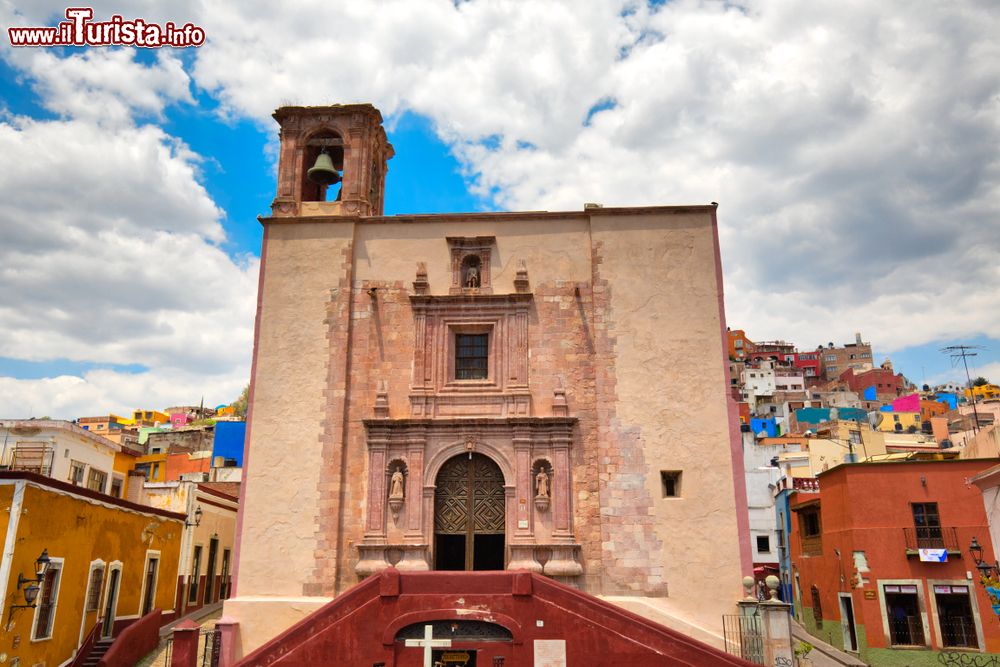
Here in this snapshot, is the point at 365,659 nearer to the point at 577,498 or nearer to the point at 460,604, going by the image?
the point at 460,604

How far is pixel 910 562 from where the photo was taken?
2291 cm

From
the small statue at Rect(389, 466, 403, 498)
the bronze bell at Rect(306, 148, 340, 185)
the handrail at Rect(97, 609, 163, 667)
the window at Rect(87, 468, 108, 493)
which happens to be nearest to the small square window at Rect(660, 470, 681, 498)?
the small statue at Rect(389, 466, 403, 498)

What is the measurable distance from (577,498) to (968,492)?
12944 millimetres

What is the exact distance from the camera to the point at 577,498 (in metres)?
17.6

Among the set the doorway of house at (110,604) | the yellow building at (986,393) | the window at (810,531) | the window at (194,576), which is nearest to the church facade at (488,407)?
the doorway of house at (110,604)

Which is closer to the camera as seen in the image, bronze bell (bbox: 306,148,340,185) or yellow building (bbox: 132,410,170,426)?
bronze bell (bbox: 306,148,340,185)

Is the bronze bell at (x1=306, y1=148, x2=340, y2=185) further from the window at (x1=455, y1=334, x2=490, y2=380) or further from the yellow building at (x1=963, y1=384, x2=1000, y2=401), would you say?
the yellow building at (x1=963, y1=384, x2=1000, y2=401)

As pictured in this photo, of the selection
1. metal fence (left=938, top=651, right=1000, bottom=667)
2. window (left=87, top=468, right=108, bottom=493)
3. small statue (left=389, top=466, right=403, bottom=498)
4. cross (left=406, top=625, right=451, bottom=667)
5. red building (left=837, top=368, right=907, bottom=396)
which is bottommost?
metal fence (left=938, top=651, right=1000, bottom=667)

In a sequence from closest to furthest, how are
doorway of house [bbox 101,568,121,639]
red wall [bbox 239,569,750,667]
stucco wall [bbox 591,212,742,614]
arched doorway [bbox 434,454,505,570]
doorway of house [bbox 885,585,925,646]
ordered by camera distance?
1. red wall [bbox 239,569,750,667]
2. stucco wall [bbox 591,212,742,614]
3. arched doorway [bbox 434,454,505,570]
4. doorway of house [bbox 101,568,121,639]
5. doorway of house [bbox 885,585,925,646]

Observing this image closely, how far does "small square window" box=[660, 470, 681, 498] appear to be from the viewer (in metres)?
17.5

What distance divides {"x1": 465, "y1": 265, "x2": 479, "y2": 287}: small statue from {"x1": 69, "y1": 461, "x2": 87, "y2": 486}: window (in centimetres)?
1508

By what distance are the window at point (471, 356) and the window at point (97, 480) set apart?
1496cm

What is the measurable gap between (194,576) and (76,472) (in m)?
5.06

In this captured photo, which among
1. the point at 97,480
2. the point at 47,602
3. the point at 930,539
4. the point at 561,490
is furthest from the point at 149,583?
the point at 930,539
